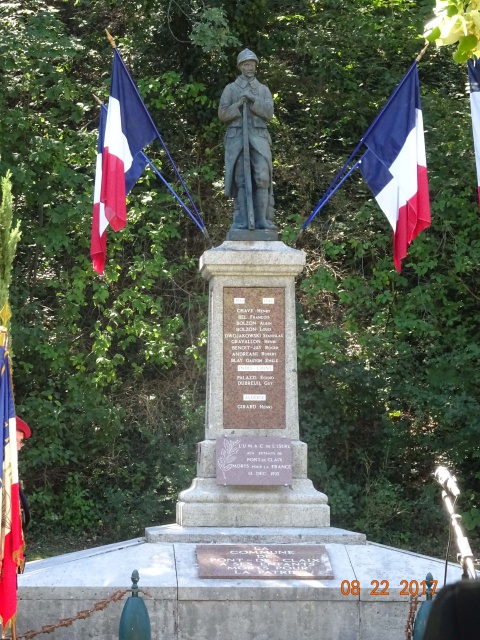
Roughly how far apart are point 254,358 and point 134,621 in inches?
125

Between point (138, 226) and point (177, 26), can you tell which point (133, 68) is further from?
point (138, 226)

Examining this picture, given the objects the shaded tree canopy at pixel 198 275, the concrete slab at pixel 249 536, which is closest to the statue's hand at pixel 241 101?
the concrete slab at pixel 249 536

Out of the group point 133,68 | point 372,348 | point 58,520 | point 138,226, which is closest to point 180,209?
point 138,226

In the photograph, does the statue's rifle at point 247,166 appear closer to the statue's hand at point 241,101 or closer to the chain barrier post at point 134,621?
the statue's hand at point 241,101

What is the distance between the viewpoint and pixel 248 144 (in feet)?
31.3

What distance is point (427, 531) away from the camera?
42.6 ft

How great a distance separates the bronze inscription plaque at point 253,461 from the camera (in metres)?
8.73

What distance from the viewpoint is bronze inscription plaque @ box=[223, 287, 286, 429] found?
903 cm

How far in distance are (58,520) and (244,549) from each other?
5.68 meters

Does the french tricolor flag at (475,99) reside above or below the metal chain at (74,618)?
above

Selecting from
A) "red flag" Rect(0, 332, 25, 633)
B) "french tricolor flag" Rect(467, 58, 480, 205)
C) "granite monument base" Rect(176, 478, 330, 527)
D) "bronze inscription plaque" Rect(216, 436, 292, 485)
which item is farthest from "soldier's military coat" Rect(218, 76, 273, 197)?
"red flag" Rect(0, 332, 25, 633)

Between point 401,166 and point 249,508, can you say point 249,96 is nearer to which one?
point 401,166

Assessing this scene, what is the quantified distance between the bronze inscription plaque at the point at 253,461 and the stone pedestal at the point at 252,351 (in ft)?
0.34
